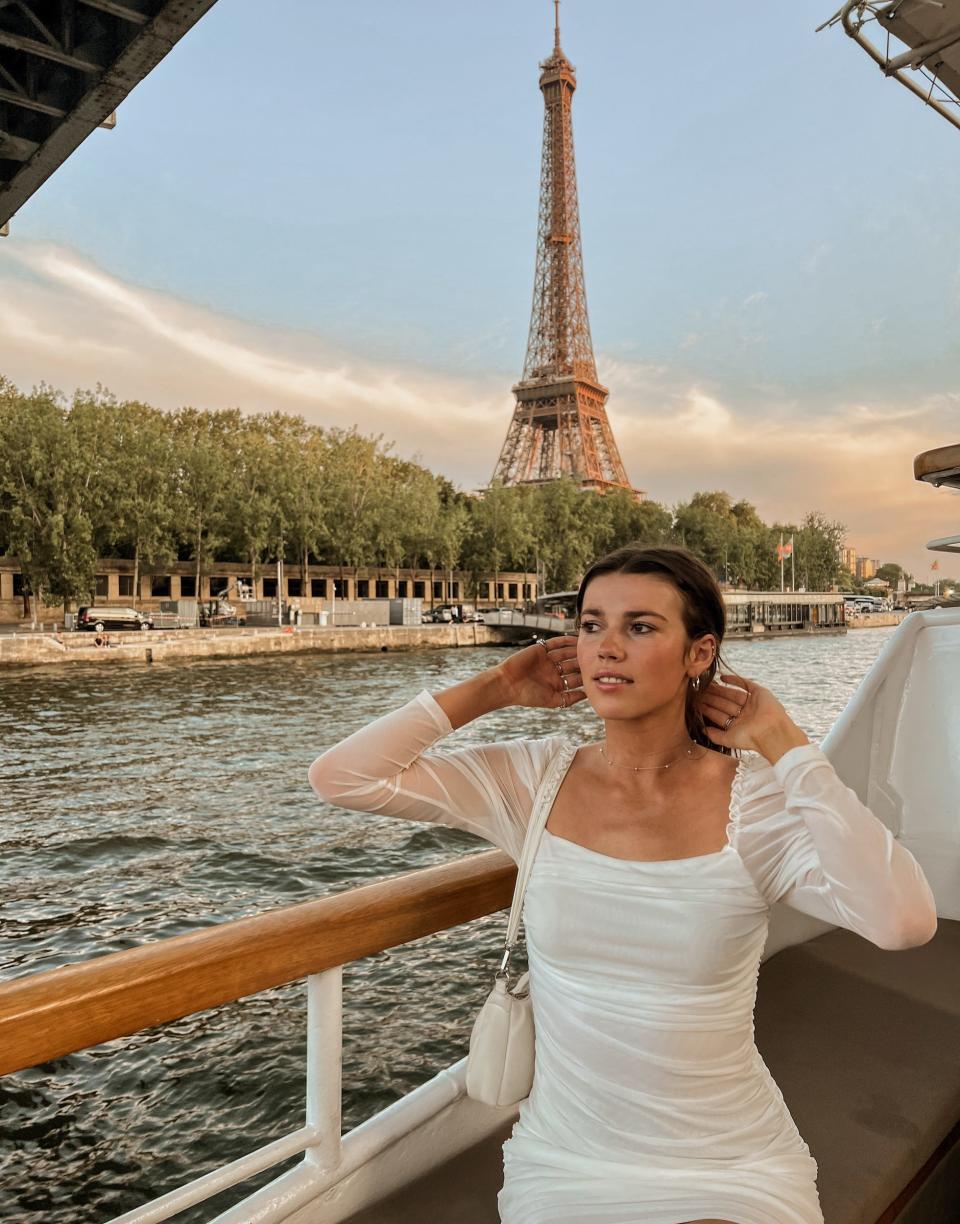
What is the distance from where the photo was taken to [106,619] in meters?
30.9

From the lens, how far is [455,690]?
1.52 m

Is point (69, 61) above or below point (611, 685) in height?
above

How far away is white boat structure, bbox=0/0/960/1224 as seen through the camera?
1161mm

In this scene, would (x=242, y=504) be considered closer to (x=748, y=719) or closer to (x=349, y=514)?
(x=349, y=514)

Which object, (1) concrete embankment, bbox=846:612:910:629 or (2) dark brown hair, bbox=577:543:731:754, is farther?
(1) concrete embankment, bbox=846:612:910:629

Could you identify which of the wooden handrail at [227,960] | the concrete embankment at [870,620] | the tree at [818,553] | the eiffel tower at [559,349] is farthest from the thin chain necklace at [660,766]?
the tree at [818,553]

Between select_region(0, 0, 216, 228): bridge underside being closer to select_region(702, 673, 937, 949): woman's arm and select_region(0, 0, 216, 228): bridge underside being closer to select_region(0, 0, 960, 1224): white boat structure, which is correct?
select_region(0, 0, 960, 1224): white boat structure

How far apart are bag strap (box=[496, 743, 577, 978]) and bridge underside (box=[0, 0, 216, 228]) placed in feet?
23.6

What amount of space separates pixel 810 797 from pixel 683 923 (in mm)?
239

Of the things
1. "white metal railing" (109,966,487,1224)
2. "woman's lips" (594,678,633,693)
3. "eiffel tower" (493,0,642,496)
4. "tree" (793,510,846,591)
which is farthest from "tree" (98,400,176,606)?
"tree" (793,510,846,591)

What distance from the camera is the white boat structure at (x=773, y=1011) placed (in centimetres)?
116

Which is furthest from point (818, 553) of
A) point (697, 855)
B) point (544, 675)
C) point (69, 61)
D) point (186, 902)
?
point (697, 855)

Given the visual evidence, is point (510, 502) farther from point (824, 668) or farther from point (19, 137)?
point (19, 137)

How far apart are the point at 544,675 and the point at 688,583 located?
315 millimetres
